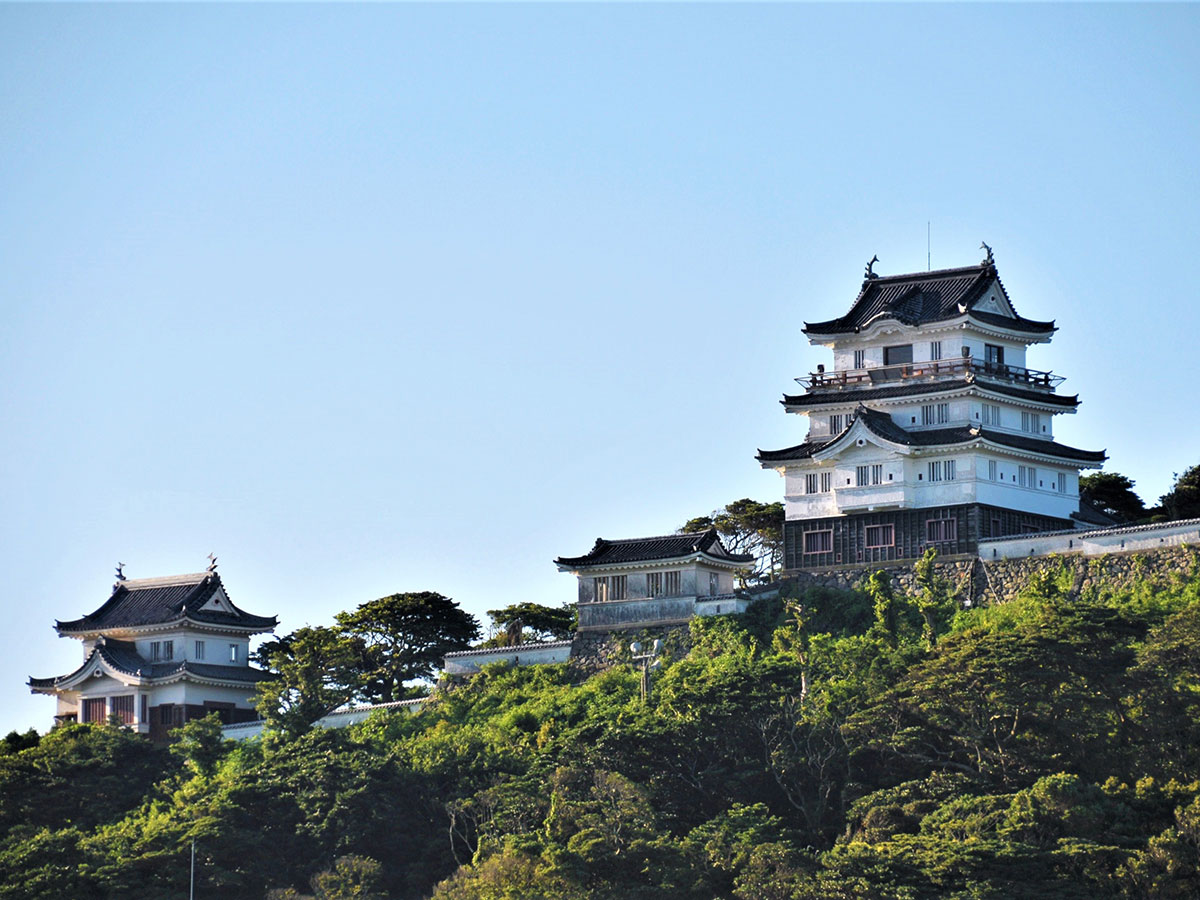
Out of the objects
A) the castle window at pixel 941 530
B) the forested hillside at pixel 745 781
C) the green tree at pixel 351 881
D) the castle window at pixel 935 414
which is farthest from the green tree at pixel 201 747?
the castle window at pixel 935 414

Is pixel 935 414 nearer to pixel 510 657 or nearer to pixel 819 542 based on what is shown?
pixel 819 542

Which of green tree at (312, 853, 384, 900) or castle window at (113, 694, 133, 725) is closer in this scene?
green tree at (312, 853, 384, 900)

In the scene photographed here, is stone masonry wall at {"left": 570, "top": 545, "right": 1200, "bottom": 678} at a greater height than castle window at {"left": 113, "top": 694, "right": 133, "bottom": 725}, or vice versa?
stone masonry wall at {"left": 570, "top": 545, "right": 1200, "bottom": 678}

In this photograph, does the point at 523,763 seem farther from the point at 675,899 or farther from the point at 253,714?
the point at 253,714

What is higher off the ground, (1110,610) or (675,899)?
(1110,610)

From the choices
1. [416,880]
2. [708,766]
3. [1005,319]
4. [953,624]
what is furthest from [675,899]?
[1005,319]

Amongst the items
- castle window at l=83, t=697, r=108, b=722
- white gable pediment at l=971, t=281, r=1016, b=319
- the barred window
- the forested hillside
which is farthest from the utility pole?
castle window at l=83, t=697, r=108, b=722

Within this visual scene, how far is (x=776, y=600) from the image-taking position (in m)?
66.4

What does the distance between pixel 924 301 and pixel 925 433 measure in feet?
16.4

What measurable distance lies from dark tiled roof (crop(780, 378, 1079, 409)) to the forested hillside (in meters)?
6.60

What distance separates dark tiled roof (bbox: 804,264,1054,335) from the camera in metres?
68.8

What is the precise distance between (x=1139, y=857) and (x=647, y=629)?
2188cm

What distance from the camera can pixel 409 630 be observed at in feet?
253

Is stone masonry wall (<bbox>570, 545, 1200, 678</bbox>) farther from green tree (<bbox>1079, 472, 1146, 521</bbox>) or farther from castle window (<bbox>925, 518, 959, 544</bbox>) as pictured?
green tree (<bbox>1079, 472, 1146, 521</bbox>)
